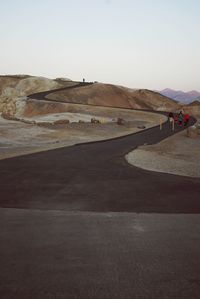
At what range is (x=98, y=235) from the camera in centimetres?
832

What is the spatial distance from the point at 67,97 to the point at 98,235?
90.0 m

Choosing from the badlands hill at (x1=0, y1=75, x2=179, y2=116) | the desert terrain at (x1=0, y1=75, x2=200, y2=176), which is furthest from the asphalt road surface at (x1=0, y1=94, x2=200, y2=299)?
the badlands hill at (x1=0, y1=75, x2=179, y2=116)

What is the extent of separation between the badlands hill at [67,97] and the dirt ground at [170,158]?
46.7 meters

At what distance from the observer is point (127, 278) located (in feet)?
19.9

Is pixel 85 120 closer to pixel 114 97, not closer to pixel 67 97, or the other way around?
pixel 67 97

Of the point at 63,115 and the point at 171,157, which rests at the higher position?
the point at 63,115

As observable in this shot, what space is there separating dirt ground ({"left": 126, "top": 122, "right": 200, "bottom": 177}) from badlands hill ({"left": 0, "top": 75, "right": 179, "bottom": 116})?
46741 mm

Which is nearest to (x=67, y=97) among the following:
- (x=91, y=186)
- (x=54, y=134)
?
(x=54, y=134)

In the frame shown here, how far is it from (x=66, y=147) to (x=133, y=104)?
81922mm

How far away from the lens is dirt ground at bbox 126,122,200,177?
1772 centimetres

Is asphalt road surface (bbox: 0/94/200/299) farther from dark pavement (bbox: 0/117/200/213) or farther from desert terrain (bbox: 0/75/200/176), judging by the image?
desert terrain (bbox: 0/75/200/176)

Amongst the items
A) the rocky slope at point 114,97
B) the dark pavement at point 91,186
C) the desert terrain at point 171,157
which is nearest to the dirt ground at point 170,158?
the desert terrain at point 171,157

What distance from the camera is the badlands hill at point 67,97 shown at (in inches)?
3102

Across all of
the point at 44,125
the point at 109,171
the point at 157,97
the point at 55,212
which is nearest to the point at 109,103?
the point at 157,97
